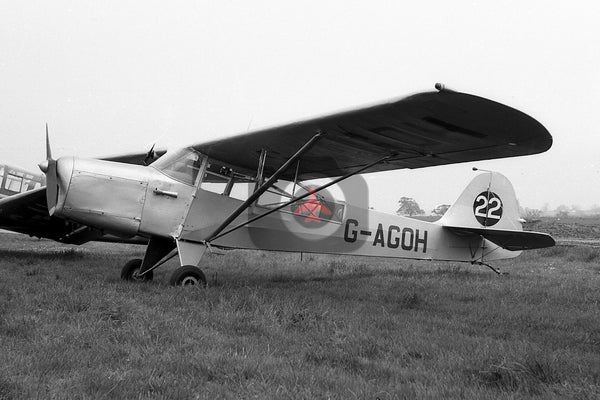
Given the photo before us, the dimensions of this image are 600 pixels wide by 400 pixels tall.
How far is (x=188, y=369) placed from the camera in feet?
10.3

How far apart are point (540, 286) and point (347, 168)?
11.4 feet

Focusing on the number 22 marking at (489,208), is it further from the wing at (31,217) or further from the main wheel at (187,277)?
the wing at (31,217)

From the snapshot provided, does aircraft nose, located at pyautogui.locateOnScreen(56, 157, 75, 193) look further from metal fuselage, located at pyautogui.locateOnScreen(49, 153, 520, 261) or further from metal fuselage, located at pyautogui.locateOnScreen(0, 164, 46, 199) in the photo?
metal fuselage, located at pyautogui.locateOnScreen(0, 164, 46, 199)

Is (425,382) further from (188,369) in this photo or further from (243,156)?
(243,156)

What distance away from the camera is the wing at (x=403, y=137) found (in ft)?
16.3

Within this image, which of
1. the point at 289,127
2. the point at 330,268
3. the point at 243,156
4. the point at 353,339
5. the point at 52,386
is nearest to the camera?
the point at 52,386

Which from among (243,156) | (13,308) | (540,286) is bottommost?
(13,308)

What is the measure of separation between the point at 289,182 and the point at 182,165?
6.15 feet

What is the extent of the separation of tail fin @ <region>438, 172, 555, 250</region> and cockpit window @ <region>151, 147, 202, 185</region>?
5488mm

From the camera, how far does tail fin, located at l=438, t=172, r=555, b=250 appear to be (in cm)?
1055

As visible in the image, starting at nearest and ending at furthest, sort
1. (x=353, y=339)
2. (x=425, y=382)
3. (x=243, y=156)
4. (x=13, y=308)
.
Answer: (x=425, y=382) < (x=353, y=339) < (x=13, y=308) < (x=243, y=156)

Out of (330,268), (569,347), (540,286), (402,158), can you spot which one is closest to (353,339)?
(569,347)

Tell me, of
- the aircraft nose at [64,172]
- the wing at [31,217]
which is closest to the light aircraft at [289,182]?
the aircraft nose at [64,172]

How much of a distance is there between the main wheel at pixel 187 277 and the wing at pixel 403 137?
180cm
